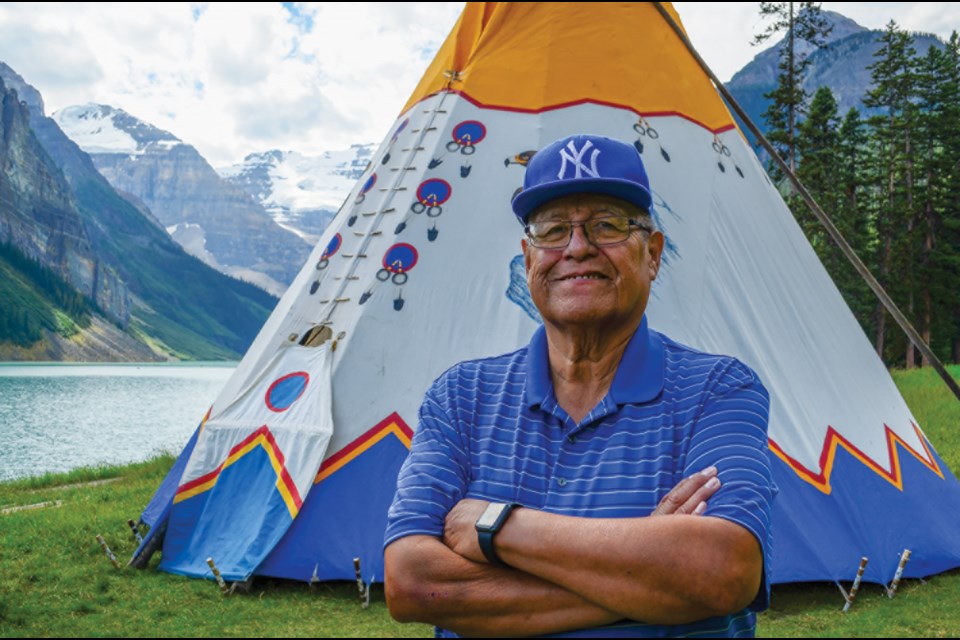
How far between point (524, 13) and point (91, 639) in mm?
5713

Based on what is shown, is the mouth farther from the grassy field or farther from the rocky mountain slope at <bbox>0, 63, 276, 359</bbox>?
the rocky mountain slope at <bbox>0, 63, 276, 359</bbox>

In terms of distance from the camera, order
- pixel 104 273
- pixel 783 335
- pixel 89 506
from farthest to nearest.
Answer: pixel 104 273, pixel 89 506, pixel 783 335

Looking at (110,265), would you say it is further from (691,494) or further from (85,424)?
(691,494)

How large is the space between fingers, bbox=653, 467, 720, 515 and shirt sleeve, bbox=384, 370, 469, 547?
20.5 inches

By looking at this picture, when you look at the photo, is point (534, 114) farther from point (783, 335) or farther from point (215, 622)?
point (215, 622)

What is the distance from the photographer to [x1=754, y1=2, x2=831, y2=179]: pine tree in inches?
1022

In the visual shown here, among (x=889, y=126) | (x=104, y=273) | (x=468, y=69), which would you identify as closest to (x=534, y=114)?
(x=468, y=69)

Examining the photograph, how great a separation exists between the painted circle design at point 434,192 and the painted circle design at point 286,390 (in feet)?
5.35

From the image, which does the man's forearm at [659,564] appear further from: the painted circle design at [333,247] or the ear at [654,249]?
Result: the painted circle design at [333,247]

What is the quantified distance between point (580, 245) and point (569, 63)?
16.9 ft

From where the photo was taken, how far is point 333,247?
21.9 ft

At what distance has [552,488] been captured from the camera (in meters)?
2.00

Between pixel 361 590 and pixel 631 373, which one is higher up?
pixel 631 373

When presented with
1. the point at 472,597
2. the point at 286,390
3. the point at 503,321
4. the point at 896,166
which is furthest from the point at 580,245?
the point at 896,166
